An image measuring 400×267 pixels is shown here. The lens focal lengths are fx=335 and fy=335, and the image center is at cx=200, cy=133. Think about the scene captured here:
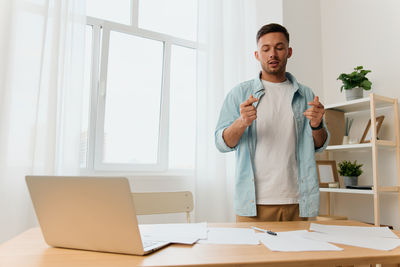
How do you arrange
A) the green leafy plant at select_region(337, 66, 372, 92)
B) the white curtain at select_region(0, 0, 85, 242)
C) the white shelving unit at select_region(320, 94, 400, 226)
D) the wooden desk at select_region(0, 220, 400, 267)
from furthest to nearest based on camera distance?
the green leafy plant at select_region(337, 66, 372, 92) → the white shelving unit at select_region(320, 94, 400, 226) → the white curtain at select_region(0, 0, 85, 242) → the wooden desk at select_region(0, 220, 400, 267)

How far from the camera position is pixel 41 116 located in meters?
2.03

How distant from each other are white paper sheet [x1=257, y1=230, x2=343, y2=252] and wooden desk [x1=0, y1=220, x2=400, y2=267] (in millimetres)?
28

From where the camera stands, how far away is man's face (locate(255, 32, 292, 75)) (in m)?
1.62

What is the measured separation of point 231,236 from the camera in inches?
39.5

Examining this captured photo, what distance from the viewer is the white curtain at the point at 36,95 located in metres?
1.89

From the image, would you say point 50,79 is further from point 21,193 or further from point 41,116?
point 21,193

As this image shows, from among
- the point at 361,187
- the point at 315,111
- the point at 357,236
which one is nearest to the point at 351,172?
the point at 361,187

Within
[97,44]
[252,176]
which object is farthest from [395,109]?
[97,44]

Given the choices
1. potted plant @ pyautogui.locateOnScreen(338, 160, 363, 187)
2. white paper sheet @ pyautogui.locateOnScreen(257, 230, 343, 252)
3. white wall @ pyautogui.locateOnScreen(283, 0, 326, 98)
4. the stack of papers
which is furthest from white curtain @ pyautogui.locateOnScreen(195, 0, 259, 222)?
white paper sheet @ pyautogui.locateOnScreen(257, 230, 343, 252)

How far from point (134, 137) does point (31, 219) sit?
0.99m

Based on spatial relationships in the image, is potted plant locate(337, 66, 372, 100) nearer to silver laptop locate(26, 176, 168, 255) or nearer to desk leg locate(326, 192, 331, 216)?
desk leg locate(326, 192, 331, 216)

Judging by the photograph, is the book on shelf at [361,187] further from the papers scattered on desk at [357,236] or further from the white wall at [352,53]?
the papers scattered on desk at [357,236]

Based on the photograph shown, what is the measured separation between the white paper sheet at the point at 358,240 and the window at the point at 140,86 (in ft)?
5.94

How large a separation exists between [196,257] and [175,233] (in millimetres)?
275
